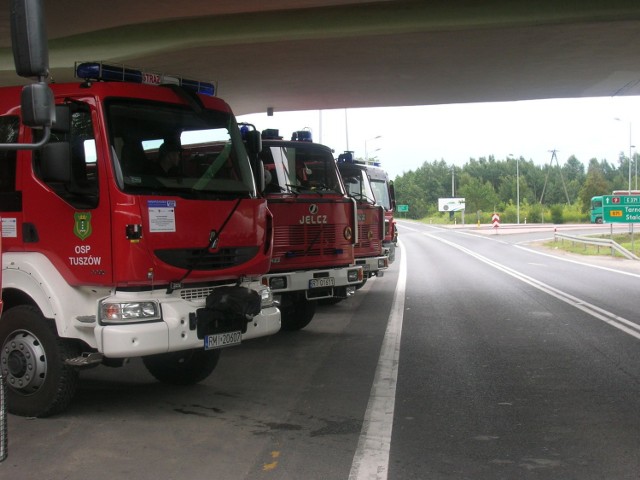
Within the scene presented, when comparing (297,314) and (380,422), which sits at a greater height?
(297,314)

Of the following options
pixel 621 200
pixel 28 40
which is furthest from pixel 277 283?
pixel 621 200

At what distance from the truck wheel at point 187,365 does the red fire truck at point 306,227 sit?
83.5 inches

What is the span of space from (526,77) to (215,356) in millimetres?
13679

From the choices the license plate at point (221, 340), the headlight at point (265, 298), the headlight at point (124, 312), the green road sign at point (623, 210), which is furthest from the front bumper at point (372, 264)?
the green road sign at point (623, 210)

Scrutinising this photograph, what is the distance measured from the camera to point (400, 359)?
834cm

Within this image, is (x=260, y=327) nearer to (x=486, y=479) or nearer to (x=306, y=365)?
(x=306, y=365)

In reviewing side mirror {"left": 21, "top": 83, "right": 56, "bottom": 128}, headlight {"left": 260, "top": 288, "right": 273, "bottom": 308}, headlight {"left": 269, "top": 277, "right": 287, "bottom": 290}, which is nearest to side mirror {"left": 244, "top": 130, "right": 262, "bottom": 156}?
headlight {"left": 260, "top": 288, "right": 273, "bottom": 308}

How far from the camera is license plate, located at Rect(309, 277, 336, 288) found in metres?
9.53

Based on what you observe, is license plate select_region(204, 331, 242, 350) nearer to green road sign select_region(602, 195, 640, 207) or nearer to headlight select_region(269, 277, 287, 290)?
headlight select_region(269, 277, 287, 290)

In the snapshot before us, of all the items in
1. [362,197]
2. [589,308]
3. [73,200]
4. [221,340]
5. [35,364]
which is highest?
[362,197]

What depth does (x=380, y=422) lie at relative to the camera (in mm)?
5719

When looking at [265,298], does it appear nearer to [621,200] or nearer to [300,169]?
[300,169]

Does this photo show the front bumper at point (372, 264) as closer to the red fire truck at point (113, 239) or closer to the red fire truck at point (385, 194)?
the red fire truck at point (385, 194)

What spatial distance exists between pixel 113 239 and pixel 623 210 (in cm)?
2960
